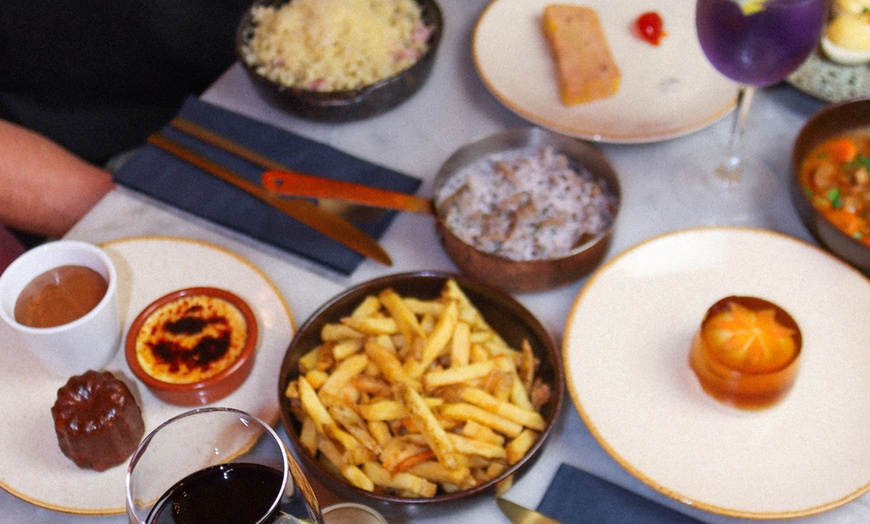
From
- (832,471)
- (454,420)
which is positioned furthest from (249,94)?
(832,471)

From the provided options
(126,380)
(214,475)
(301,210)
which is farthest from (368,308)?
(214,475)

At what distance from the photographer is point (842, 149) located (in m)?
1.82

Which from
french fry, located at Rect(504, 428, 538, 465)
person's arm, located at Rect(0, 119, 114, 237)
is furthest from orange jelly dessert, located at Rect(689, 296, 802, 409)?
person's arm, located at Rect(0, 119, 114, 237)

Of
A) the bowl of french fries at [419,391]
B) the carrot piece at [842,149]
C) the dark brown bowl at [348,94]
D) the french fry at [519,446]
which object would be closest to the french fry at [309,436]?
the bowl of french fries at [419,391]

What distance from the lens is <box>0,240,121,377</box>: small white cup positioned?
4.90 ft

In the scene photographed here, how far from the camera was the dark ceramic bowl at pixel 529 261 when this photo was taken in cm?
161

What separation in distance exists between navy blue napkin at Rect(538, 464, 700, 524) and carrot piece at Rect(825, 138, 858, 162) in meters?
0.92

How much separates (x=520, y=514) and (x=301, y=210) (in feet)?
2.81

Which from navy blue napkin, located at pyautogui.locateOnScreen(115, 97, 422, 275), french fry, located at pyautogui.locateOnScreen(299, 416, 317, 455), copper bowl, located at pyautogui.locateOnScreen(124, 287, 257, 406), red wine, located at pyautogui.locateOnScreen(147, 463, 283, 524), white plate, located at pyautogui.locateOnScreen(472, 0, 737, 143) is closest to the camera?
red wine, located at pyautogui.locateOnScreen(147, 463, 283, 524)

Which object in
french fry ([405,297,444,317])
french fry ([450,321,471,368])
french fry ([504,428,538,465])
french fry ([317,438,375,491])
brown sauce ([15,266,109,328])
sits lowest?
french fry ([504,428,538,465])

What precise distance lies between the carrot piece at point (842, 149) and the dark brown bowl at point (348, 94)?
38.5 inches

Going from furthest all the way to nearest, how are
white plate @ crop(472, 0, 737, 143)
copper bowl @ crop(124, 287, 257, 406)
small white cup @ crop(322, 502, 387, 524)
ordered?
white plate @ crop(472, 0, 737, 143) < copper bowl @ crop(124, 287, 257, 406) < small white cup @ crop(322, 502, 387, 524)

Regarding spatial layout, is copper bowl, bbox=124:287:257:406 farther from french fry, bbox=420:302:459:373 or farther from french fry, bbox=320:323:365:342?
french fry, bbox=420:302:459:373

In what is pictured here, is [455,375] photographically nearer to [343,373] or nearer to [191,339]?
[343,373]
